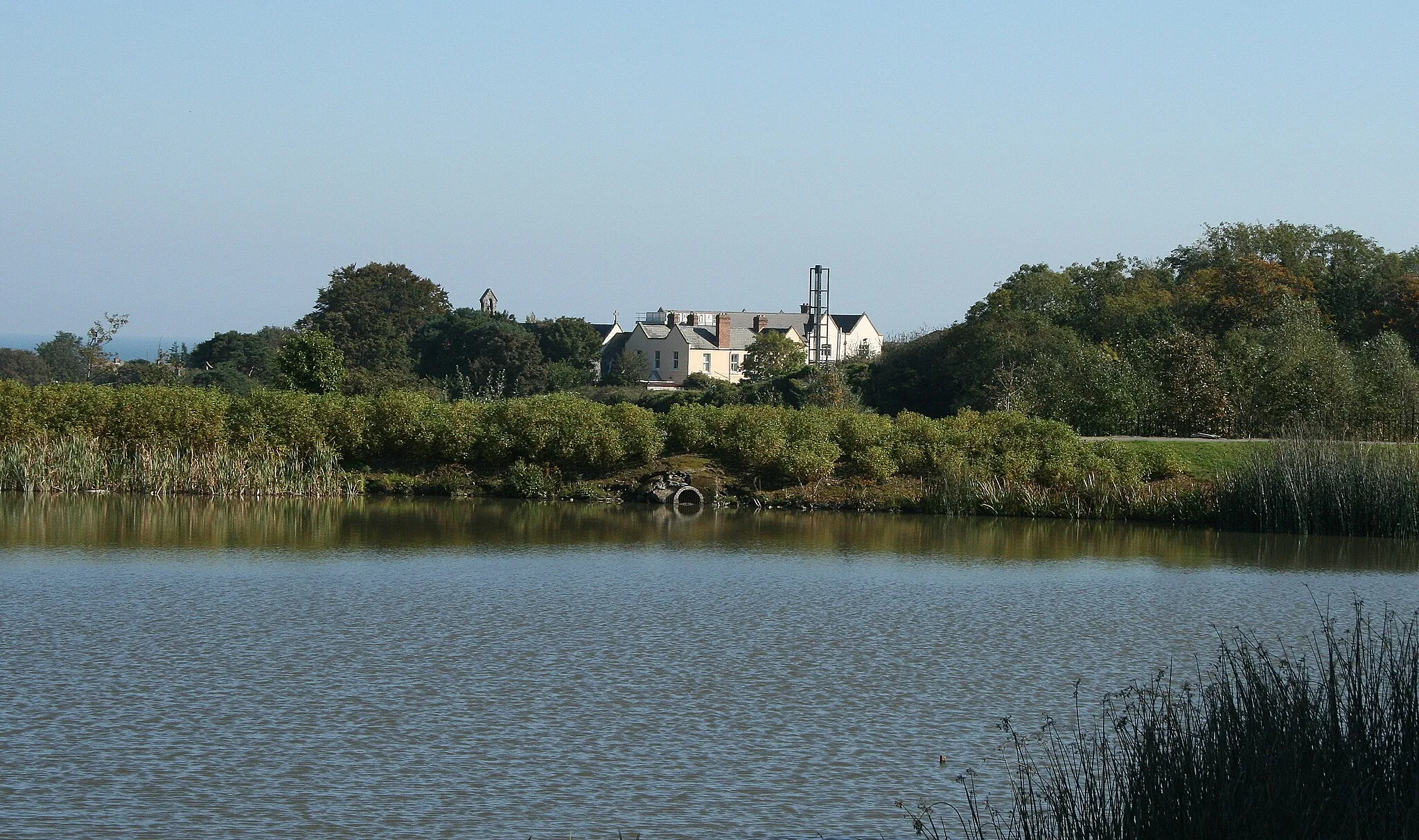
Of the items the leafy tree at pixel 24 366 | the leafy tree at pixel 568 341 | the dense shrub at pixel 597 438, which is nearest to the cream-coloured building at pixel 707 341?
the leafy tree at pixel 568 341

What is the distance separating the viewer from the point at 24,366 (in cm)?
7225

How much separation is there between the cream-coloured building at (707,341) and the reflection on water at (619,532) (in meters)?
64.2

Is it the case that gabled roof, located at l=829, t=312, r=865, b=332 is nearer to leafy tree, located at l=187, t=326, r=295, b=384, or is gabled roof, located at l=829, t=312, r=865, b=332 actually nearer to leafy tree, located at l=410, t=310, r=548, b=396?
leafy tree, located at l=410, t=310, r=548, b=396

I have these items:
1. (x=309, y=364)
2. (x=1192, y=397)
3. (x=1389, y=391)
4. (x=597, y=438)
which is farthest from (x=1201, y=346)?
(x=309, y=364)

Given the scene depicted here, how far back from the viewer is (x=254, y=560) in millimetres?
21281

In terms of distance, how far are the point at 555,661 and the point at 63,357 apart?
234ft

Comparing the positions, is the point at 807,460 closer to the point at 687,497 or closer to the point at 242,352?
the point at 687,497

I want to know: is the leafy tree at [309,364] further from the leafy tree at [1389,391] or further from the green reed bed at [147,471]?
the leafy tree at [1389,391]

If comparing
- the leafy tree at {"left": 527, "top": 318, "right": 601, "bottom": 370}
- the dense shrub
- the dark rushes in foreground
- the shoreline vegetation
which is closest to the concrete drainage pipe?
the shoreline vegetation

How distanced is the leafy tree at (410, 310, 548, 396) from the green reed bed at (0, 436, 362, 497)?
131ft

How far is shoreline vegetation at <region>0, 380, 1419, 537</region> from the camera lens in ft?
103

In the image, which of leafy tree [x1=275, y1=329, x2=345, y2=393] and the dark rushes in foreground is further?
leafy tree [x1=275, y1=329, x2=345, y2=393]

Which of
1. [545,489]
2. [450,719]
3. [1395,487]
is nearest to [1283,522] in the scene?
[1395,487]

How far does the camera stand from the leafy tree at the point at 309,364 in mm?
41375
